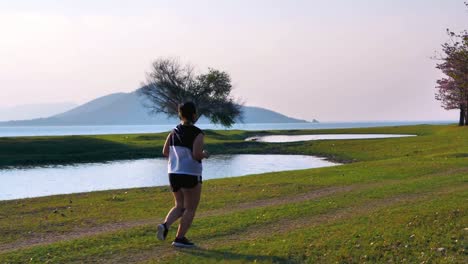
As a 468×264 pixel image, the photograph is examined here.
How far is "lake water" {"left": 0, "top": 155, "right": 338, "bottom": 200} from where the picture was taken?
30.9 meters

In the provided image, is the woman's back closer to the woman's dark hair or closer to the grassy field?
the woman's dark hair

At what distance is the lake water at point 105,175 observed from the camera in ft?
101

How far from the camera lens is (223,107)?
97.9 metres

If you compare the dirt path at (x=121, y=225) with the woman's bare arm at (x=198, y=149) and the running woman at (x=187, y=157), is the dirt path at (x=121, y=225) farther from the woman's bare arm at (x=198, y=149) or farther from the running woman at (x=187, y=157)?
the woman's bare arm at (x=198, y=149)

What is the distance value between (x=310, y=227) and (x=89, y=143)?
54694 mm

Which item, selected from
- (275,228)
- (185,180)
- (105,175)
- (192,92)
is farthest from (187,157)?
(192,92)

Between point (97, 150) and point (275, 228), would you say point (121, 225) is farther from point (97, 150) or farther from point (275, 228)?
point (97, 150)

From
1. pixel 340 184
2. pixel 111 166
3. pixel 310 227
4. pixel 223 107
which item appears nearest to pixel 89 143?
pixel 111 166

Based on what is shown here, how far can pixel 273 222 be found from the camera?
1434cm

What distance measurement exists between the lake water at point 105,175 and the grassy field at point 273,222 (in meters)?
8.27

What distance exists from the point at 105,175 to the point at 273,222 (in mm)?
26203

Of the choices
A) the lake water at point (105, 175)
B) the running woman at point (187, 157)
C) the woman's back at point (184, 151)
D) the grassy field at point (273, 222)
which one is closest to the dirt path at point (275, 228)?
the grassy field at point (273, 222)

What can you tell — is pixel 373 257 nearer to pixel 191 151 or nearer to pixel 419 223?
pixel 419 223

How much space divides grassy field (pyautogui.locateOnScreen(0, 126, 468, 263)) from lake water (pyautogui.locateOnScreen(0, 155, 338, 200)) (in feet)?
27.1
